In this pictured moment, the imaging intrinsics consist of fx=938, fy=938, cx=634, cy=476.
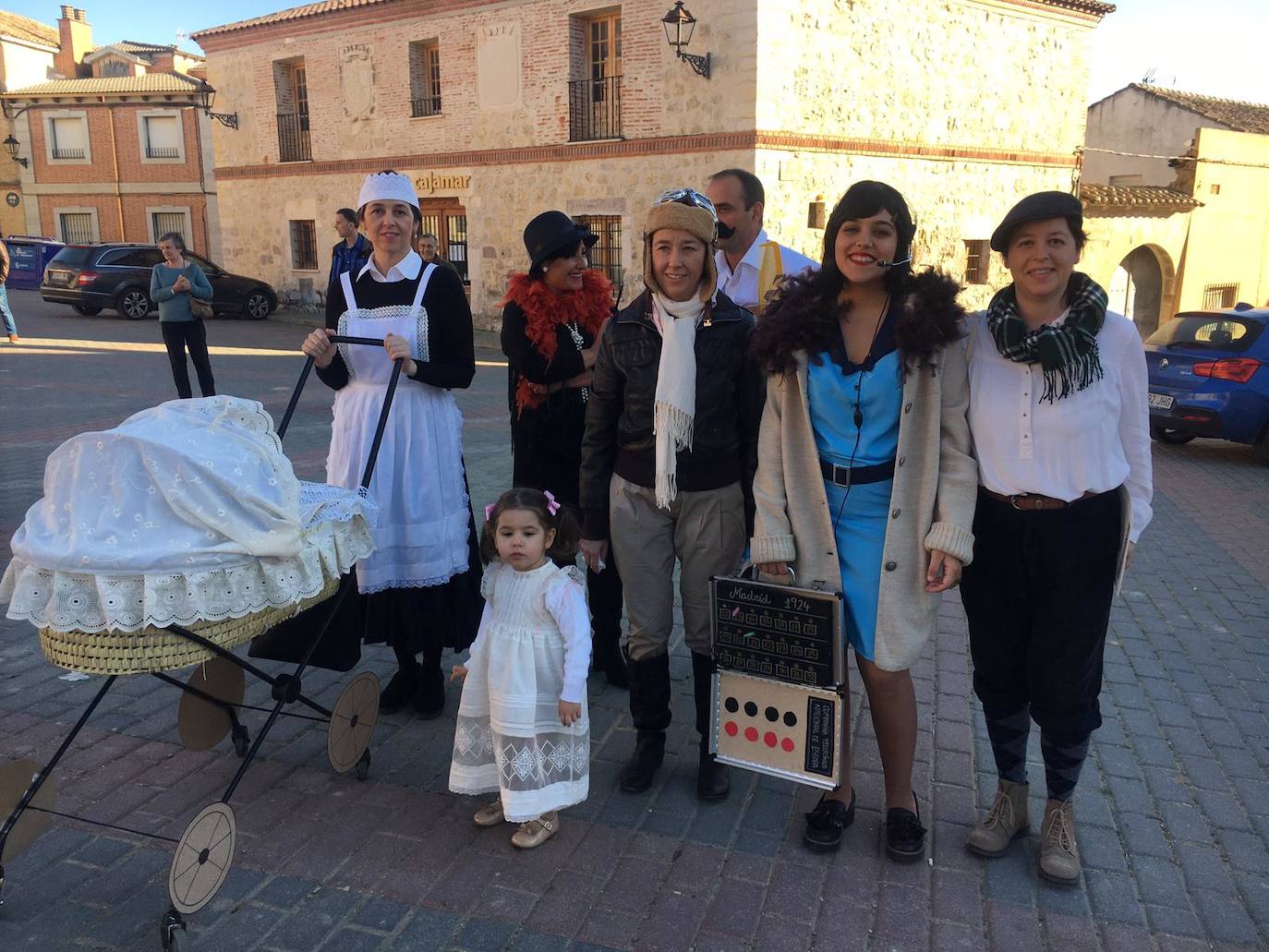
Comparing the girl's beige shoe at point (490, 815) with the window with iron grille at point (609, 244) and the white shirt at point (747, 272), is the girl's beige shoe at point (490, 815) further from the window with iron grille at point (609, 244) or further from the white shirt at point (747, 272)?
the window with iron grille at point (609, 244)

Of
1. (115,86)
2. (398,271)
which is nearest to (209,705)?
(398,271)

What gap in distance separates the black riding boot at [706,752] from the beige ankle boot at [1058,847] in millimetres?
1066

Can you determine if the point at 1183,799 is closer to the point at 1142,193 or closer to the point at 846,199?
the point at 846,199

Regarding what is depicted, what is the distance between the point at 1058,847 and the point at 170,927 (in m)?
2.64

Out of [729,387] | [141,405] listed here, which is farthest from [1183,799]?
[141,405]

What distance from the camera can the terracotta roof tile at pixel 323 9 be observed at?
21175 mm

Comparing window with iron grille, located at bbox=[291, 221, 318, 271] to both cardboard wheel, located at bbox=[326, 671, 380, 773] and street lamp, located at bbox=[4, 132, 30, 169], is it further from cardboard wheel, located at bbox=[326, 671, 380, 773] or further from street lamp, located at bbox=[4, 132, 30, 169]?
cardboard wheel, located at bbox=[326, 671, 380, 773]

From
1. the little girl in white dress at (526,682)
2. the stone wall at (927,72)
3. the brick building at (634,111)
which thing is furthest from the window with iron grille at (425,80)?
the little girl in white dress at (526,682)

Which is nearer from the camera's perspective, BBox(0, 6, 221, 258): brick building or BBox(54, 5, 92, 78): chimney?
BBox(0, 6, 221, 258): brick building

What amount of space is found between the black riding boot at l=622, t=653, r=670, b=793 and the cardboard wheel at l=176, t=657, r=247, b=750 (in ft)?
4.99

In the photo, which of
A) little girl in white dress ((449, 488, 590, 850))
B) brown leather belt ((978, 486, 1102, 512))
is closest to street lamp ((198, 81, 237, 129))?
little girl in white dress ((449, 488, 590, 850))

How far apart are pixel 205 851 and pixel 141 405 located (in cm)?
994

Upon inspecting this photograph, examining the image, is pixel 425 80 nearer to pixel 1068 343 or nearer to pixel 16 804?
pixel 16 804

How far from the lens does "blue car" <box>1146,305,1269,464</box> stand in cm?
995
